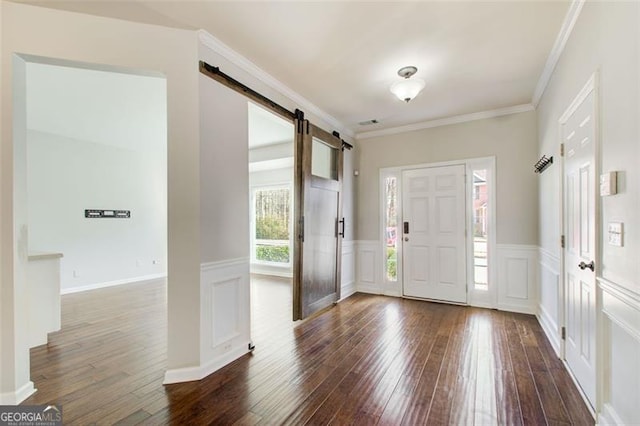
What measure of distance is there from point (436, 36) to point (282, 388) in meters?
3.16

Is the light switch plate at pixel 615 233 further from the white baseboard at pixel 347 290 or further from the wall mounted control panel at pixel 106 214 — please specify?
the wall mounted control panel at pixel 106 214

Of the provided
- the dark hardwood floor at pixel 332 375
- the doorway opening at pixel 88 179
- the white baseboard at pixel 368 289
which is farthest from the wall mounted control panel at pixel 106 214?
the white baseboard at pixel 368 289

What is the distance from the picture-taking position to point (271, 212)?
286 inches

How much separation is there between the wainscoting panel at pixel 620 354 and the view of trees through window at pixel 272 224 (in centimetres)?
576

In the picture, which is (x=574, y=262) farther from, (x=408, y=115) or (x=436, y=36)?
(x=408, y=115)

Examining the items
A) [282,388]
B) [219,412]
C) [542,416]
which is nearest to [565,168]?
[542,416]

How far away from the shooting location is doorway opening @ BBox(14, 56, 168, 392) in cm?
308

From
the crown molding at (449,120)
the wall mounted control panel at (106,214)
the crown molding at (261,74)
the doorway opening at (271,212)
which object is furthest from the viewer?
the wall mounted control panel at (106,214)

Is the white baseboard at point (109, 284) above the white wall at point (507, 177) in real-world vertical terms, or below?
below

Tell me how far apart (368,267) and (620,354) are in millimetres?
3611

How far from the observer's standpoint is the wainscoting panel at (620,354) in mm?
1360

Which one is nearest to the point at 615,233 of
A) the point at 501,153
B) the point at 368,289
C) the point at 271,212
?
the point at 501,153

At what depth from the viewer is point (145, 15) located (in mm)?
2186

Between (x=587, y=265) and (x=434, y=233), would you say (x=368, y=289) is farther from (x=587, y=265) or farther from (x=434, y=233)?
(x=587, y=265)
